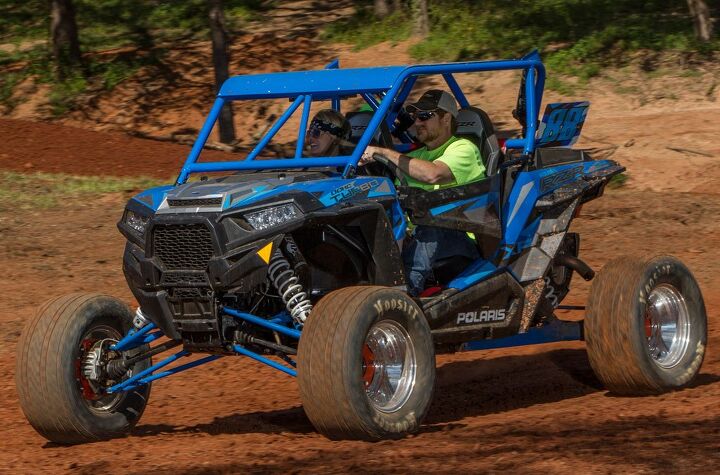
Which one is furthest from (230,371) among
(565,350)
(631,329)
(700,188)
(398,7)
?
(398,7)

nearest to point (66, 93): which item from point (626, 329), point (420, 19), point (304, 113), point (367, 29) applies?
point (367, 29)

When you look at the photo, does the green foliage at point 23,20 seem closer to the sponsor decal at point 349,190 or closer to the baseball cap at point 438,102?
the baseball cap at point 438,102

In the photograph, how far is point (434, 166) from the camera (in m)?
6.73

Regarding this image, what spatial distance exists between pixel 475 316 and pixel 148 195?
6.33 ft

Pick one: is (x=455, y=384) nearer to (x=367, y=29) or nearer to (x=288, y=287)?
(x=288, y=287)

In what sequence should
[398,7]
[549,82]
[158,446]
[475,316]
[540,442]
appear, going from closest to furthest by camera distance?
[540,442] → [158,446] → [475,316] → [549,82] → [398,7]

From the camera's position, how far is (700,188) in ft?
50.1

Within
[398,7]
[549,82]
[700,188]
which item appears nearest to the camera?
[700,188]

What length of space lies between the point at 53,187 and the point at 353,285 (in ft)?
30.3

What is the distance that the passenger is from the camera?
6926 millimetres

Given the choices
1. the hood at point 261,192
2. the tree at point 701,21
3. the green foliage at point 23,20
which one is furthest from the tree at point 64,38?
the hood at point 261,192

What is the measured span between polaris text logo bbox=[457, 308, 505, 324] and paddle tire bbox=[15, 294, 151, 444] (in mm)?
1747

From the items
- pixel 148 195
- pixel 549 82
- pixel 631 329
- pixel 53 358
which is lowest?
pixel 549 82

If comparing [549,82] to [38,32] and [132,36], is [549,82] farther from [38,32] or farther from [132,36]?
[38,32]
